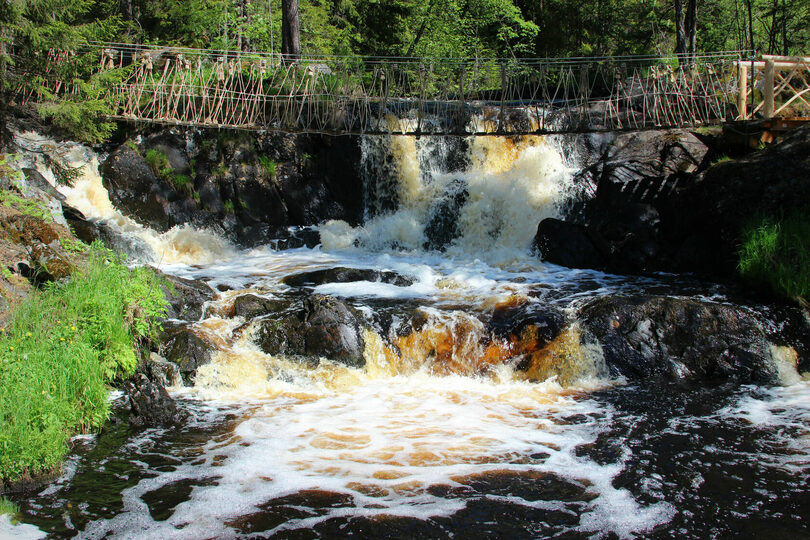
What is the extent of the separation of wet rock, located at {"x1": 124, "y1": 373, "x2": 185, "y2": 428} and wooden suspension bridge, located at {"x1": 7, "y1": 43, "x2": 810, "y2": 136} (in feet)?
22.5

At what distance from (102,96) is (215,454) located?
35.2ft

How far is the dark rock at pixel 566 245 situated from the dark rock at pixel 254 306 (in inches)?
238

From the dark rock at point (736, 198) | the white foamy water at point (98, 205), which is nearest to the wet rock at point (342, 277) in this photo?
the white foamy water at point (98, 205)

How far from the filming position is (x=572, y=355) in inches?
328

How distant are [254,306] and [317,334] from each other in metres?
1.36

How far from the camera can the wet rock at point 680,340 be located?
26.7 feet

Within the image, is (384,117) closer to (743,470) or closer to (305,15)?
(305,15)

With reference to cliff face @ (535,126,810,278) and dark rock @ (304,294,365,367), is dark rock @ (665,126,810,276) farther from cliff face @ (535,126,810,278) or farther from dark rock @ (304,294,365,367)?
dark rock @ (304,294,365,367)

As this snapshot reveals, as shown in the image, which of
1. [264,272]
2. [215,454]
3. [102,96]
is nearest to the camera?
[215,454]

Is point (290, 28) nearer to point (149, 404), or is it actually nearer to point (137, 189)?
point (137, 189)

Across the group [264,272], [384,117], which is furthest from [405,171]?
[264,272]

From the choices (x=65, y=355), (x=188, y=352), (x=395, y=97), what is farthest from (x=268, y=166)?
(x=65, y=355)

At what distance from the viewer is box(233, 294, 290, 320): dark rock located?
914 cm

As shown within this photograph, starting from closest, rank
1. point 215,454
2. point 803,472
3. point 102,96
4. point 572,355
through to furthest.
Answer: point 803,472 → point 215,454 → point 572,355 → point 102,96
